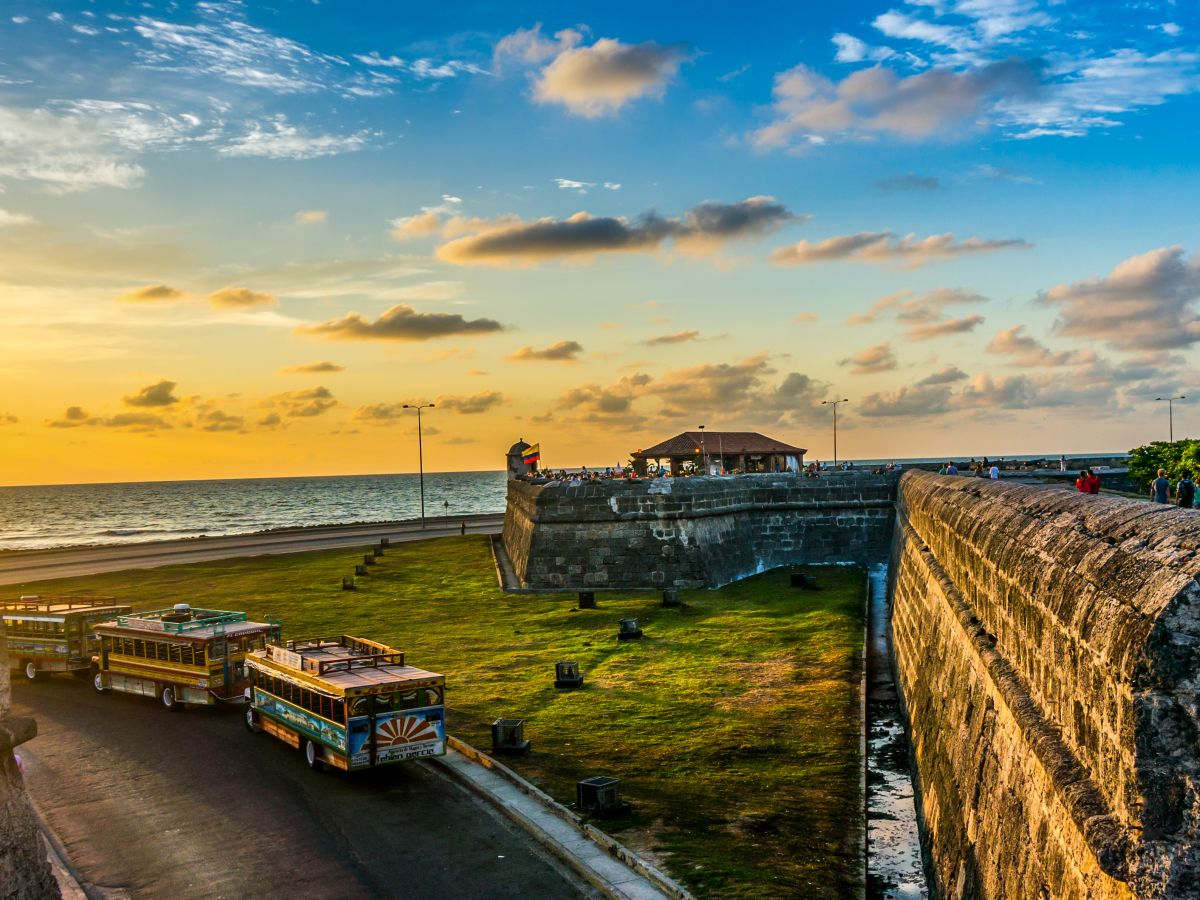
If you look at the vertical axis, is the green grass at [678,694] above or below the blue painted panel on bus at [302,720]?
below

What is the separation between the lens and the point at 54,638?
81.0 feet

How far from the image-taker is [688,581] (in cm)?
3500

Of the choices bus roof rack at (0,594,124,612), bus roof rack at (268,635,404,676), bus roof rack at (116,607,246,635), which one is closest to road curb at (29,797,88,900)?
bus roof rack at (268,635,404,676)

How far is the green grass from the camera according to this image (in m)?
13.2

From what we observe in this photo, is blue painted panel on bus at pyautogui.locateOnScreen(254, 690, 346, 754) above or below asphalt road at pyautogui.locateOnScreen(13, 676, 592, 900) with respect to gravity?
above

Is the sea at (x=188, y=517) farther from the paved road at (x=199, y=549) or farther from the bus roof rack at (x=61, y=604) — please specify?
the bus roof rack at (x=61, y=604)

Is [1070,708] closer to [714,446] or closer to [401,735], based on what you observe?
[401,735]

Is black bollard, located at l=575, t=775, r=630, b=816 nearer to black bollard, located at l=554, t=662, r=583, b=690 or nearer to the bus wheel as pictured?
the bus wheel

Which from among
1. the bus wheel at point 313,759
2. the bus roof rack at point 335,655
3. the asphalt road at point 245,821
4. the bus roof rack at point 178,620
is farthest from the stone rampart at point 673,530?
the bus wheel at point 313,759

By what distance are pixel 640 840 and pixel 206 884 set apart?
5.83 m

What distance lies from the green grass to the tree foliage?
10.9 meters

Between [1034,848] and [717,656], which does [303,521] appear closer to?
[717,656]

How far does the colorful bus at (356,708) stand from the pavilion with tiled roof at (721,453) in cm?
3319

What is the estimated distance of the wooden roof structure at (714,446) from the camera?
2044 inches
